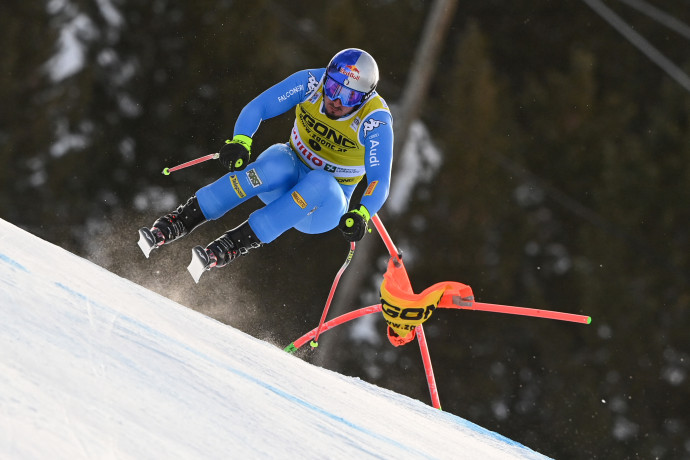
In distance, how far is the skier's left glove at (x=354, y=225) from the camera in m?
2.91

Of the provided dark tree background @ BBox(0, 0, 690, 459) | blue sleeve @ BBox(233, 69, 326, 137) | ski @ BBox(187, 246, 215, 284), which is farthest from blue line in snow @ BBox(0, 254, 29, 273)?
dark tree background @ BBox(0, 0, 690, 459)

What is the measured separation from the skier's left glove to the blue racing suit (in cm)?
10

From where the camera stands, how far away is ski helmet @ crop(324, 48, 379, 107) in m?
3.10

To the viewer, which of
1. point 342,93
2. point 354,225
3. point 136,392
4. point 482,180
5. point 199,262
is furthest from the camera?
point 482,180

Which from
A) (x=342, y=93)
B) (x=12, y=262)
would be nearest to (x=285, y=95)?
(x=342, y=93)

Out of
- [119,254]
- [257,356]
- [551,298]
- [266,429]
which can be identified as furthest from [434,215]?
[266,429]

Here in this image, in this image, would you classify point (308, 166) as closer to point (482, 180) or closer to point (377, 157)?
point (377, 157)

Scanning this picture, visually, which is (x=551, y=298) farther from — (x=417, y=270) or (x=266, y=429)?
(x=266, y=429)

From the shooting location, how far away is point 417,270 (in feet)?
24.8

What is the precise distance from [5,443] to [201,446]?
12.0 inches

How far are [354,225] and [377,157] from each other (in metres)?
0.38

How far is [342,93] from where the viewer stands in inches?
123

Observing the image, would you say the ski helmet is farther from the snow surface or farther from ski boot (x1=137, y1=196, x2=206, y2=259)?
the snow surface

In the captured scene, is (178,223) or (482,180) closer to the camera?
(178,223)
